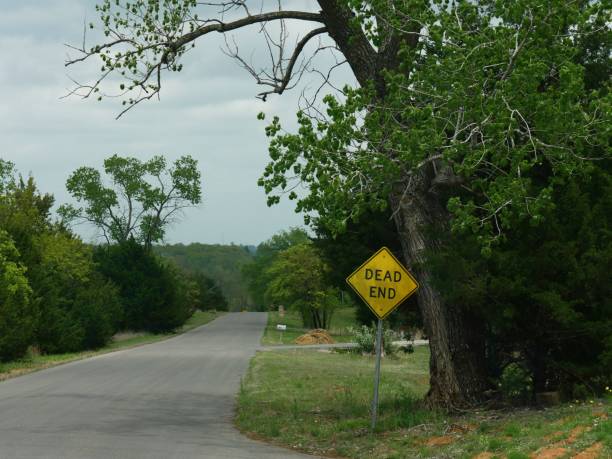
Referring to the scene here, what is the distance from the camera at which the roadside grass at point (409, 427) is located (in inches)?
397

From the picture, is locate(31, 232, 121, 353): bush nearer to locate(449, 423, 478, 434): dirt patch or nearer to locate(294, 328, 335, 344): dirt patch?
locate(294, 328, 335, 344): dirt patch

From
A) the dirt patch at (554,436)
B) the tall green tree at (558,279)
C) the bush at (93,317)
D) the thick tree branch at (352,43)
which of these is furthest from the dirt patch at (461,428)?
the bush at (93,317)

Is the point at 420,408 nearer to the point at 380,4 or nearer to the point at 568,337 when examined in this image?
the point at 568,337

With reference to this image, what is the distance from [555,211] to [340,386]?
36.8ft

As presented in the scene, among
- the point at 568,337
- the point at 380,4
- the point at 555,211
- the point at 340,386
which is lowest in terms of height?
the point at 340,386

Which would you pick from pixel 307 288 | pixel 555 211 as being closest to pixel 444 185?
pixel 555 211

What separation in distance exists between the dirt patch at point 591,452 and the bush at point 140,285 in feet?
185

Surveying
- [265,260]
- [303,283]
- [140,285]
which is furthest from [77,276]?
[265,260]

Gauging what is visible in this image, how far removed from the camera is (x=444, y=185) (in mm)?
14289

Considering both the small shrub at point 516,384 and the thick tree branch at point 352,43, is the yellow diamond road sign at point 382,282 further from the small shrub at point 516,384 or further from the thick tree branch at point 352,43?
the thick tree branch at point 352,43

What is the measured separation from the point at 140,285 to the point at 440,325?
173 ft

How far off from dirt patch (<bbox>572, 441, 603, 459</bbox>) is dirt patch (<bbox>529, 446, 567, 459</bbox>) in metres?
0.23

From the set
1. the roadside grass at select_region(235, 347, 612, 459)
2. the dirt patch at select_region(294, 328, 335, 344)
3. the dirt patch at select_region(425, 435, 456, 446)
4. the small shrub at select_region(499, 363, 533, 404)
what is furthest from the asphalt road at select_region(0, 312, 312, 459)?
the dirt patch at select_region(294, 328, 335, 344)

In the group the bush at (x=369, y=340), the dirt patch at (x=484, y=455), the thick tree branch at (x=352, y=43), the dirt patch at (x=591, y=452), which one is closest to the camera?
the dirt patch at (x=591, y=452)
